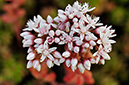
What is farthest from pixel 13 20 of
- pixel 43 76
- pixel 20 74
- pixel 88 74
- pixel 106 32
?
pixel 106 32

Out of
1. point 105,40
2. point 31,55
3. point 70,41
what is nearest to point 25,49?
point 31,55

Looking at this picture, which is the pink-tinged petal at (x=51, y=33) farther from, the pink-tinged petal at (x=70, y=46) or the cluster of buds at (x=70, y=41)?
the pink-tinged petal at (x=70, y=46)

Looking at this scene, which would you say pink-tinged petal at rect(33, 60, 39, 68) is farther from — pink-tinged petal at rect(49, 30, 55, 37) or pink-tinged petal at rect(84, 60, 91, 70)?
pink-tinged petal at rect(84, 60, 91, 70)

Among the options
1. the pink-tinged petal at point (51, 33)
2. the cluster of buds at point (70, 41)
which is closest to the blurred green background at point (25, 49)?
the cluster of buds at point (70, 41)

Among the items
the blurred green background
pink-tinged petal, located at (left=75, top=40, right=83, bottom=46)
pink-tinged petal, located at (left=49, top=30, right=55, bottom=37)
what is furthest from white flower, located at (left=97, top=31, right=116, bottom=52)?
the blurred green background

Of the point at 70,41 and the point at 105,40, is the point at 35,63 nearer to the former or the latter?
the point at 70,41

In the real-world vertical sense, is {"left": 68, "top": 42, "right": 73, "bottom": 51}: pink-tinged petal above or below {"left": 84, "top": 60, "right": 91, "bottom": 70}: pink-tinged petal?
above
